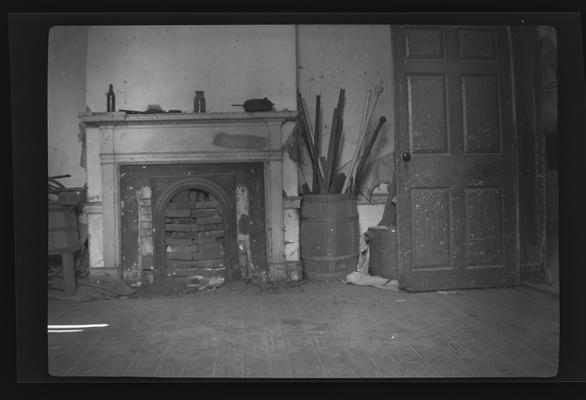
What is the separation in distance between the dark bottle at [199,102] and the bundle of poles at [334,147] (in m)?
0.82

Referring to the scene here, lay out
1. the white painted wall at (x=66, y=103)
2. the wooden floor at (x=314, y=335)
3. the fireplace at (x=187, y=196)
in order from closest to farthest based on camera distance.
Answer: the wooden floor at (x=314, y=335) → the fireplace at (x=187, y=196) → the white painted wall at (x=66, y=103)

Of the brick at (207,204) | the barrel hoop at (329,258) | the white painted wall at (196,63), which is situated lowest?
the barrel hoop at (329,258)

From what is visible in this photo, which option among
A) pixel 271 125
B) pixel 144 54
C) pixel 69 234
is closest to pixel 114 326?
pixel 69 234

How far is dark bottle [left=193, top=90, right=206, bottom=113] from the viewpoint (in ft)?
14.2

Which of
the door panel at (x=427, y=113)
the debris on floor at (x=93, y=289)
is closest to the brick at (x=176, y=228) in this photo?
the debris on floor at (x=93, y=289)

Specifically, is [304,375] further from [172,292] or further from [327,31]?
[327,31]

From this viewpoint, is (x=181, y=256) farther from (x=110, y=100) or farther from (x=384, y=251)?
(x=384, y=251)

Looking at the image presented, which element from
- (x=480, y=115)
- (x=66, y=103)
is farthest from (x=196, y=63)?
(x=480, y=115)

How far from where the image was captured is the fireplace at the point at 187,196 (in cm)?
434

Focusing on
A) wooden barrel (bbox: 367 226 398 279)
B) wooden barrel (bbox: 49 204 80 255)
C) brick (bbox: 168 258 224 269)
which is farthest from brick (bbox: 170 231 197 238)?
wooden barrel (bbox: 367 226 398 279)

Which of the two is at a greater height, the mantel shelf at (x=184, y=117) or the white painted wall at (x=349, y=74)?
the white painted wall at (x=349, y=74)

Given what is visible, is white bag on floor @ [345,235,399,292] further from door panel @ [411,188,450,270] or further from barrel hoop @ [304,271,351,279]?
door panel @ [411,188,450,270]

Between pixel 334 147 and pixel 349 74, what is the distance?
0.75 metres

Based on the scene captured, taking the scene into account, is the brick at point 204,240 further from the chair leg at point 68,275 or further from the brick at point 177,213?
the chair leg at point 68,275
